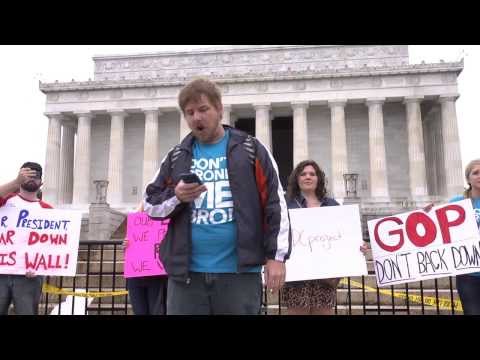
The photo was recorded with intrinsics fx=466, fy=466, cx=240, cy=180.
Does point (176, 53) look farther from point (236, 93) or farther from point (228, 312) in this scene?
point (228, 312)

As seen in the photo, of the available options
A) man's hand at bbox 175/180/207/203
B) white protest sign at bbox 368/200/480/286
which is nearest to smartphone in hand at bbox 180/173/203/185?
man's hand at bbox 175/180/207/203

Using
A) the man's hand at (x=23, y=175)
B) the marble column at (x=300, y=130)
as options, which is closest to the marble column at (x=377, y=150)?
the marble column at (x=300, y=130)

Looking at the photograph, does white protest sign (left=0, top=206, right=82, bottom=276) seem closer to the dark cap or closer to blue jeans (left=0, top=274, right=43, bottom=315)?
blue jeans (left=0, top=274, right=43, bottom=315)

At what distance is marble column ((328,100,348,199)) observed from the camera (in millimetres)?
38156

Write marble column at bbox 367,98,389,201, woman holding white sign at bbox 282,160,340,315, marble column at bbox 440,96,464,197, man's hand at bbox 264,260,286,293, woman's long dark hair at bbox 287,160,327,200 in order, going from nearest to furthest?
man's hand at bbox 264,260,286,293 < woman holding white sign at bbox 282,160,340,315 < woman's long dark hair at bbox 287,160,327,200 < marble column at bbox 440,96,464,197 < marble column at bbox 367,98,389,201

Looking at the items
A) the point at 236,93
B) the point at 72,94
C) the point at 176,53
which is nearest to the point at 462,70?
the point at 236,93

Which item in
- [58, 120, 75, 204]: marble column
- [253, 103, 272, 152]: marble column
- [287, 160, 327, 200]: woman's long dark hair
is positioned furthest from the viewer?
[58, 120, 75, 204]: marble column

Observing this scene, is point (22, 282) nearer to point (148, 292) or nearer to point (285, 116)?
point (148, 292)

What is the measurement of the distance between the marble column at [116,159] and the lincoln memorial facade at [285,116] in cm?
9

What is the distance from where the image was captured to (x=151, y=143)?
40844 millimetres

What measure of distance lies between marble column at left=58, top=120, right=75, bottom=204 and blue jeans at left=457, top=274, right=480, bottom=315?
133 feet

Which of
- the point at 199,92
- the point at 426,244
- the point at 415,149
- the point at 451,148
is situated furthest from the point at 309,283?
the point at 451,148

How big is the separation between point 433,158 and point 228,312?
141ft

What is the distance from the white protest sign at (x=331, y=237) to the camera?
5.77 metres
